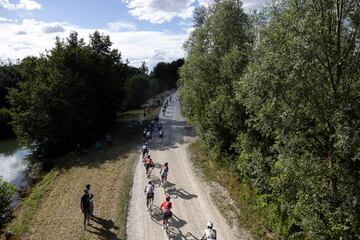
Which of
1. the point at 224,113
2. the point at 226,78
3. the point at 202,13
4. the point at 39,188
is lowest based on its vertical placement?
the point at 39,188

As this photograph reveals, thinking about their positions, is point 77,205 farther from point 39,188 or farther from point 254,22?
point 254,22

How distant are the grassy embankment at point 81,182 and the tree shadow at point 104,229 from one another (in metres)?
0.06

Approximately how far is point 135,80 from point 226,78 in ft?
168

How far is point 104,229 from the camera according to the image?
20.6 metres

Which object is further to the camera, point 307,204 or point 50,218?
point 50,218

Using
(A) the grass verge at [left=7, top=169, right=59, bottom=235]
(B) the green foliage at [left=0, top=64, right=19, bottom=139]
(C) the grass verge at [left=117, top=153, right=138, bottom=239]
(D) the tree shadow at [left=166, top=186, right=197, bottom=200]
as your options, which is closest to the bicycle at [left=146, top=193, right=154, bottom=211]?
(C) the grass verge at [left=117, top=153, right=138, bottom=239]

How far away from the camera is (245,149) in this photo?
22.3 m

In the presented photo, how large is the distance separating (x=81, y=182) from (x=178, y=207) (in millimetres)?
10926

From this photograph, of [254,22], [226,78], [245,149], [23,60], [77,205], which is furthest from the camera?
[23,60]

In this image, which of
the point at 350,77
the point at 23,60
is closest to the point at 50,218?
the point at 350,77

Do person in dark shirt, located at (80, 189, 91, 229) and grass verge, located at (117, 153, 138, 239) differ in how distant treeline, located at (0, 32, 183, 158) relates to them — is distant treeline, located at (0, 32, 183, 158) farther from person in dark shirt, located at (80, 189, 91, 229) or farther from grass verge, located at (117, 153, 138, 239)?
person in dark shirt, located at (80, 189, 91, 229)

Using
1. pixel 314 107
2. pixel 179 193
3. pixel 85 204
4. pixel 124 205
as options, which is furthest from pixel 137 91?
pixel 314 107

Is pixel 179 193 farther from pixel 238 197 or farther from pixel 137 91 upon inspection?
pixel 137 91

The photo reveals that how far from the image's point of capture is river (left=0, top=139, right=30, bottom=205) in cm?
3850
